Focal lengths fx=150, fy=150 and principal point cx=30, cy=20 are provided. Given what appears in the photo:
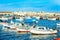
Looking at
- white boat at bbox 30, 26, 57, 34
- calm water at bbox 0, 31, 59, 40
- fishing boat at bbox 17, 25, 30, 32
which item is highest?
fishing boat at bbox 17, 25, 30, 32

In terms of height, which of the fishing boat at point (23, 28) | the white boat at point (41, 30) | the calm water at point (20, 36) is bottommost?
the calm water at point (20, 36)

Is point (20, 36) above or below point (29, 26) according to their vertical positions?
below

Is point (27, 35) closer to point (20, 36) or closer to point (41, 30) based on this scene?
point (20, 36)

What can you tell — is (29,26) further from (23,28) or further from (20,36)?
(20,36)

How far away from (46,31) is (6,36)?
753 mm

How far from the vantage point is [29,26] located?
2.84 metres

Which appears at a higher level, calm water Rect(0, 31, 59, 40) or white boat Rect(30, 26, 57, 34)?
white boat Rect(30, 26, 57, 34)

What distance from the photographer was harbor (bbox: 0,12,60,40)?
2.79 meters

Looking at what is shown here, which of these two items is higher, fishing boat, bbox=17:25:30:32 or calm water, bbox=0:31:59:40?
fishing boat, bbox=17:25:30:32

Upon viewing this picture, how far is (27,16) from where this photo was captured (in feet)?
9.49

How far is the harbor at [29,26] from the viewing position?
2793 millimetres

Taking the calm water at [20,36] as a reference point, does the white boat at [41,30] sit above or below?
above

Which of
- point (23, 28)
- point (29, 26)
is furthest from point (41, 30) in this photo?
point (23, 28)

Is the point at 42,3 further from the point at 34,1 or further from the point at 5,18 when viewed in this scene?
the point at 5,18
